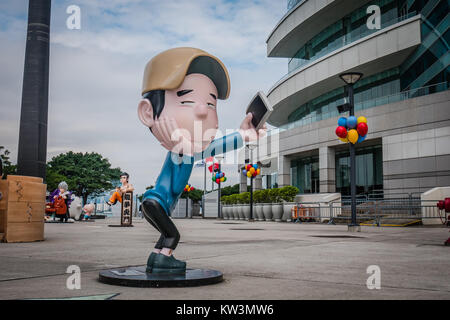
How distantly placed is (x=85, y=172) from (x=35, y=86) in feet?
162

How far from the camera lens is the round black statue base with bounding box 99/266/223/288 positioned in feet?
10.7

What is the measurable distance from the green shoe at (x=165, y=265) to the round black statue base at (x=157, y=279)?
58 mm

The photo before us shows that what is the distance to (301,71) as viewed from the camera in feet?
121

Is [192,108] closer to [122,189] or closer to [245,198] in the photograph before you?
[122,189]

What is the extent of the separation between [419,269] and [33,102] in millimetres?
10062

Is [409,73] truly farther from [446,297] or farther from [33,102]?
[446,297]

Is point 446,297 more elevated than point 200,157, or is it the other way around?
point 200,157

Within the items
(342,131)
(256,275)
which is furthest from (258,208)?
(256,275)

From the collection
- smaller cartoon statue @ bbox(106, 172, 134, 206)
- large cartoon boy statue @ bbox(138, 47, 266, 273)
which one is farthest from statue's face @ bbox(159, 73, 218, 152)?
smaller cartoon statue @ bbox(106, 172, 134, 206)

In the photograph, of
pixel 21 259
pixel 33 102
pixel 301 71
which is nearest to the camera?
pixel 21 259

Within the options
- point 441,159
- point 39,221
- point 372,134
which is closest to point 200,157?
point 39,221

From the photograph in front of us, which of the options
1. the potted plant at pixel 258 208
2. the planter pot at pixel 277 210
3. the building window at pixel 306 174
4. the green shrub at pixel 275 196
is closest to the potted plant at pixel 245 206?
the potted plant at pixel 258 208

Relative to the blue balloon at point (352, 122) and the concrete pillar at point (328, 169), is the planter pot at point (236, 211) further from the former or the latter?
the blue balloon at point (352, 122)

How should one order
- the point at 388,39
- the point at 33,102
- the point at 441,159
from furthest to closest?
the point at 388,39 < the point at 441,159 < the point at 33,102
